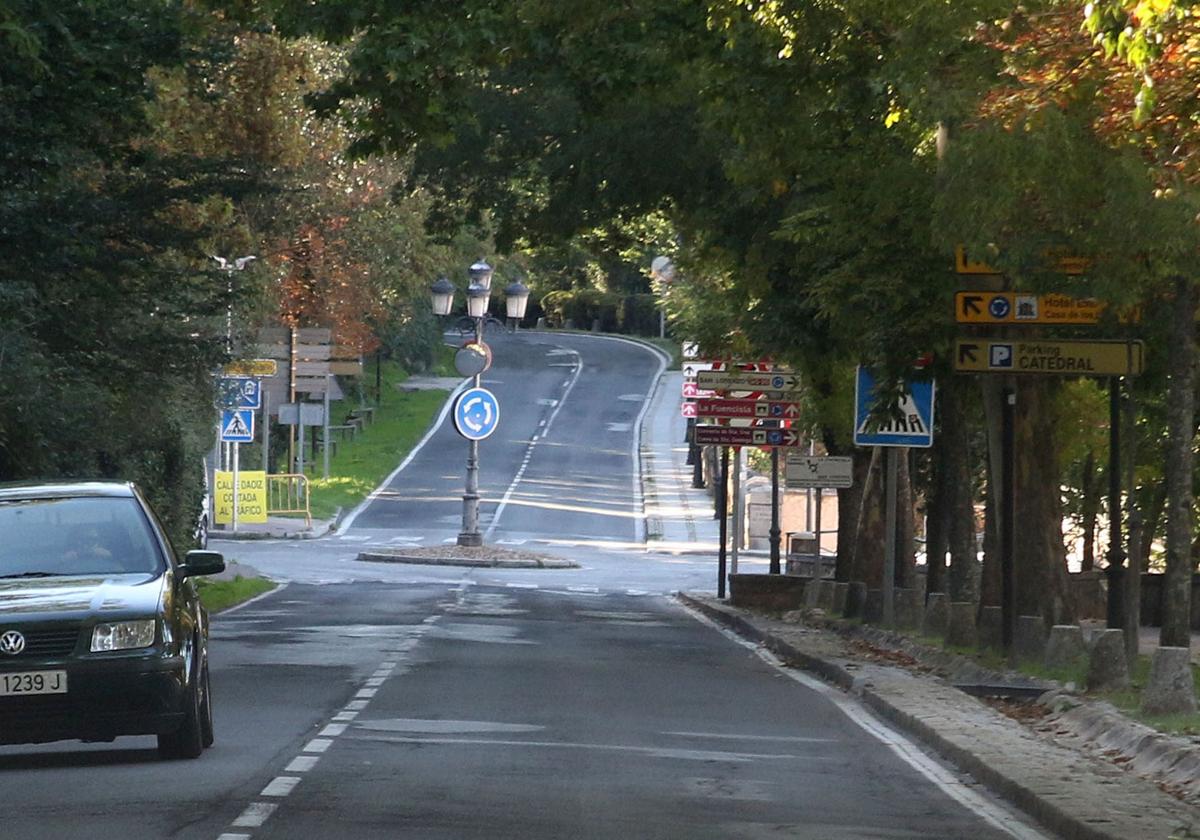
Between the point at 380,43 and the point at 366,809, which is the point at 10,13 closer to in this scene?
the point at 380,43

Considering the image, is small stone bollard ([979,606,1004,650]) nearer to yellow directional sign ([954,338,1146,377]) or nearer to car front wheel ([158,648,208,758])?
→ yellow directional sign ([954,338,1146,377])

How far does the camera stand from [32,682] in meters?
12.3

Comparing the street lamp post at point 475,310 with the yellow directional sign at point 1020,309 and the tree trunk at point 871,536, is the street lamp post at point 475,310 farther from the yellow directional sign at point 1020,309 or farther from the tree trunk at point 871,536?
the yellow directional sign at point 1020,309

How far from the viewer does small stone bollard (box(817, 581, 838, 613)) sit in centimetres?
3479

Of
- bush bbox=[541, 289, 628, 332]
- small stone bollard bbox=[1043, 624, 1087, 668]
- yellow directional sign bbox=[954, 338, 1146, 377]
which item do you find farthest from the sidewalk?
small stone bollard bbox=[1043, 624, 1087, 668]

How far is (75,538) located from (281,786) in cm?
259

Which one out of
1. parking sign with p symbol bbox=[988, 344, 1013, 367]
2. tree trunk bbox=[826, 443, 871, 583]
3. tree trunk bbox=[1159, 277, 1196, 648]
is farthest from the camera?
tree trunk bbox=[826, 443, 871, 583]

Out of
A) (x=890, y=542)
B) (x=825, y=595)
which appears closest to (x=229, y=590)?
(x=825, y=595)

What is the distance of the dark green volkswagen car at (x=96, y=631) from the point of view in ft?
40.4

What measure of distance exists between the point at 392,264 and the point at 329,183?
10906 mm

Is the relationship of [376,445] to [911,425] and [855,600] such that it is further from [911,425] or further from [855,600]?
[911,425]

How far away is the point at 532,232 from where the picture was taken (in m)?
31.0

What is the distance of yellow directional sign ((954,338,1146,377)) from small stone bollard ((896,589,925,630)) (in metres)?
8.26

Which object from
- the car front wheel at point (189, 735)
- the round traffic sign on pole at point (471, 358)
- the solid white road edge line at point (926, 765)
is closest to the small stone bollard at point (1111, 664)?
the solid white road edge line at point (926, 765)
